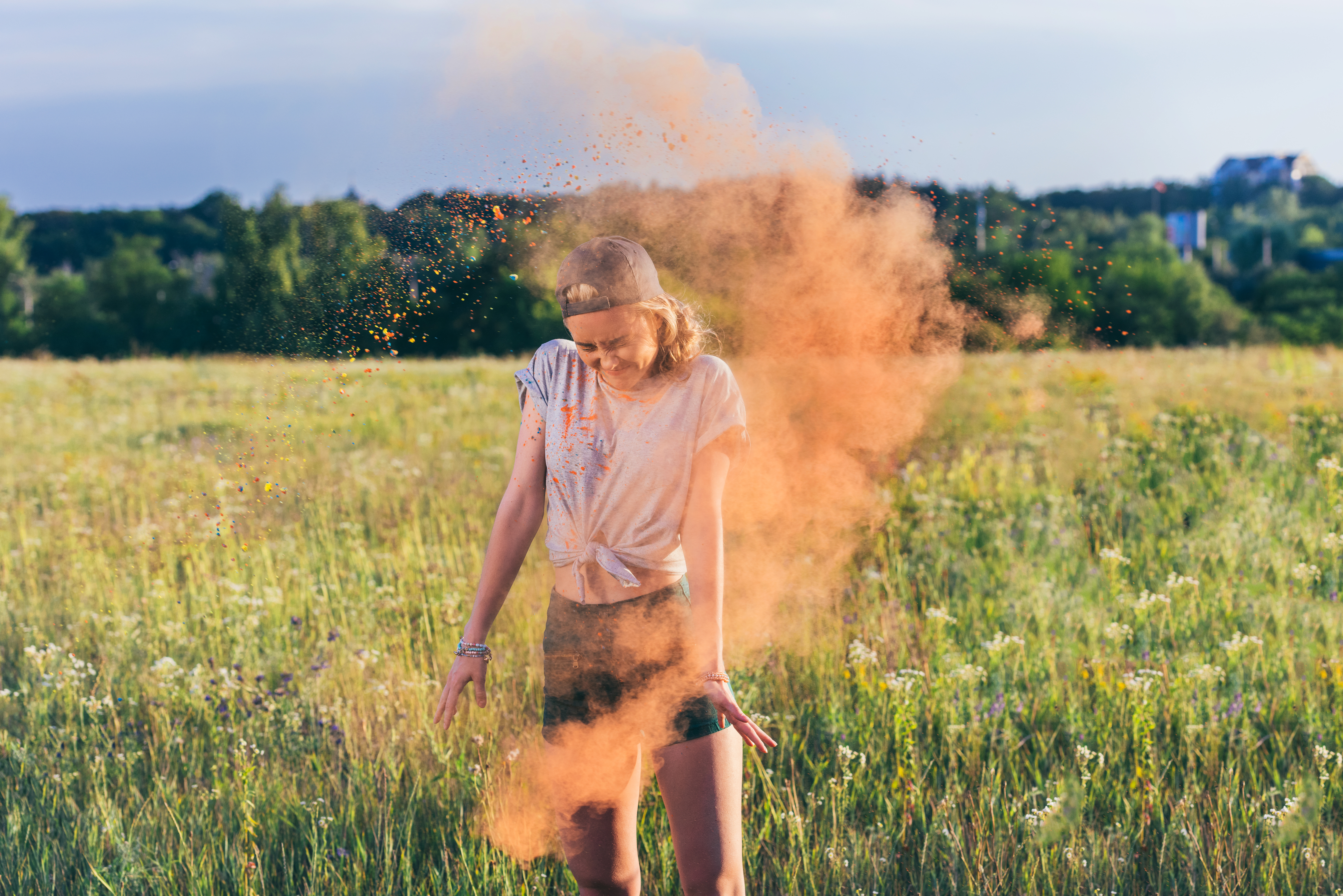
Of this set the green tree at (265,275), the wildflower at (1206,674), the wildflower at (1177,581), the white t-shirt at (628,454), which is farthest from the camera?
the wildflower at (1177,581)

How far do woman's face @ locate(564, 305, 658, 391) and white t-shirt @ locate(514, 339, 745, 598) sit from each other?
6cm

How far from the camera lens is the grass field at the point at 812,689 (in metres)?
2.60

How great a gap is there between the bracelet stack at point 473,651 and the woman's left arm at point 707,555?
0.56 metres

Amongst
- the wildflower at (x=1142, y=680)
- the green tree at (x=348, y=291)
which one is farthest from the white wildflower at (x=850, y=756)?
the green tree at (x=348, y=291)

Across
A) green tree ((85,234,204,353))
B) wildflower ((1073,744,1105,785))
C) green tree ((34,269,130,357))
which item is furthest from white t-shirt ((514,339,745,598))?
green tree ((34,269,130,357))

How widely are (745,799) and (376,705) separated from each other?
1530 millimetres

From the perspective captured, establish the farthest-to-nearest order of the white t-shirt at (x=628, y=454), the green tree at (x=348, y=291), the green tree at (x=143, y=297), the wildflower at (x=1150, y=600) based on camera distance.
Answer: the green tree at (x=143, y=297)
the wildflower at (x=1150, y=600)
the green tree at (x=348, y=291)
the white t-shirt at (x=628, y=454)

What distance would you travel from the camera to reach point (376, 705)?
336 cm

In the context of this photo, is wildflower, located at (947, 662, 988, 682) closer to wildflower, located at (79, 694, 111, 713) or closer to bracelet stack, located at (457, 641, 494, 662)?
bracelet stack, located at (457, 641, 494, 662)

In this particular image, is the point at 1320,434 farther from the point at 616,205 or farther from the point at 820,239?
the point at 616,205

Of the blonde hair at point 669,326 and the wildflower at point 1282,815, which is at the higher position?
the blonde hair at point 669,326

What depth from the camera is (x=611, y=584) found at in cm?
194

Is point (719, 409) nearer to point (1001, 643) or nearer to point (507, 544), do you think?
point (507, 544)

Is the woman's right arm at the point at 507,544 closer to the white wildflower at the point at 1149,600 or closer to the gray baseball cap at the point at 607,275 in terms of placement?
the gray baseball cap at the point at 607,275
